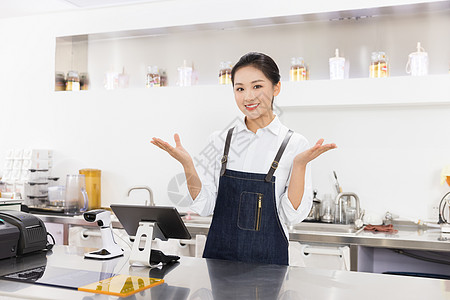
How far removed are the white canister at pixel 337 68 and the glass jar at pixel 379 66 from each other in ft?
0.70

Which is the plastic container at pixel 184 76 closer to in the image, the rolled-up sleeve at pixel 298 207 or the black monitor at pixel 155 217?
the rolled-up sleeve at pixel 298 207

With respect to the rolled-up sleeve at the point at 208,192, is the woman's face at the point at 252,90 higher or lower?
higher

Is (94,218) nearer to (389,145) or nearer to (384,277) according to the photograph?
(384,277)

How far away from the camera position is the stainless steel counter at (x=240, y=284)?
4.70 ft

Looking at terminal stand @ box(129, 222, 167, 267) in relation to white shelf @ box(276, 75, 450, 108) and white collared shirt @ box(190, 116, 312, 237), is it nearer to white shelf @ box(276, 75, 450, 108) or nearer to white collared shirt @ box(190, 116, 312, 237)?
white collared shirt @ box(190, 116, 312, 237)

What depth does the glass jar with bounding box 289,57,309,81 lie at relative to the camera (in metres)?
3.66

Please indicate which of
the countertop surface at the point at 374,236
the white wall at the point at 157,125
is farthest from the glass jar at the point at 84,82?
the countertop surface at the point at 374,236

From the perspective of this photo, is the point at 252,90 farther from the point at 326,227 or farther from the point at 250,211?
the point at 326,227

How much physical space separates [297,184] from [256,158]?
314 millimetres

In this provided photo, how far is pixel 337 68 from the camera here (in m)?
3.57

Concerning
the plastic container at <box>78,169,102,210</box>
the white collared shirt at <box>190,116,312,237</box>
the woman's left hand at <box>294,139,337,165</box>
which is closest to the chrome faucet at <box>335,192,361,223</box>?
the white collared shirt at <box>190,116,312,237</box>

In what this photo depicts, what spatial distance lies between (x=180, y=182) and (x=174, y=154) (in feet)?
6.91

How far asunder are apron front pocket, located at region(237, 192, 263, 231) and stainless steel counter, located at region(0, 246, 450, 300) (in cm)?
27

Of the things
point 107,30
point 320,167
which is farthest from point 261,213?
point 107,30
